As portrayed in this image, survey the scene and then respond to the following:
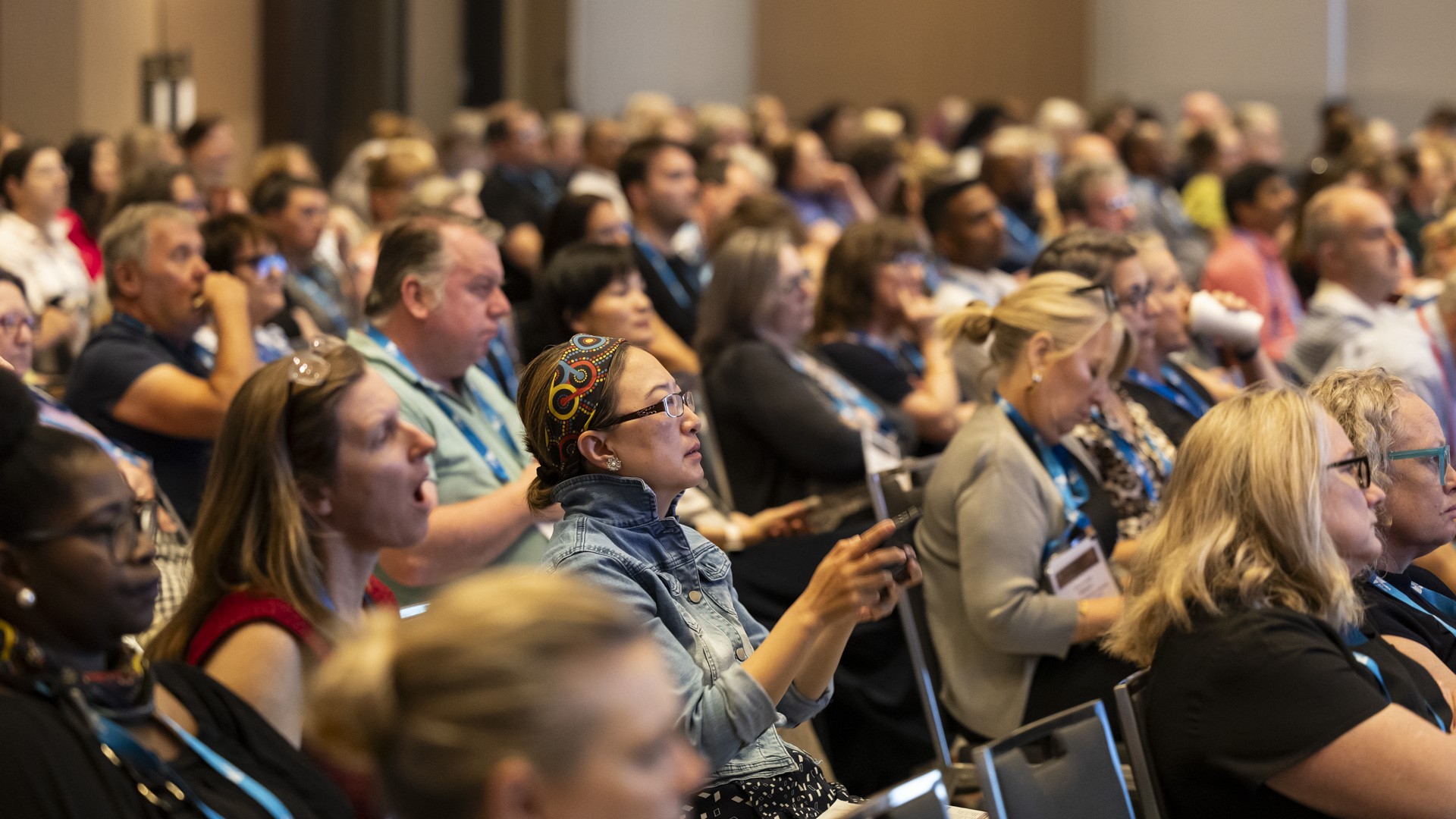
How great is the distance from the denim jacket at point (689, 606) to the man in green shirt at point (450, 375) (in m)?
0.66

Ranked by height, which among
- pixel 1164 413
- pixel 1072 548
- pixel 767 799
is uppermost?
pixel 1164 413

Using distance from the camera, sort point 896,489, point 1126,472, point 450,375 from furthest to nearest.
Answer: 1. point 1126,472
2. point 896,489
3. point 450,375

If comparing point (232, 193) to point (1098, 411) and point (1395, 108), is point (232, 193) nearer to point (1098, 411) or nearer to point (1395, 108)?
point (1098, 411)

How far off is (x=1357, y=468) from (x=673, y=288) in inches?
132

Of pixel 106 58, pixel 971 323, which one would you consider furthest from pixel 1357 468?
pixel 106 58

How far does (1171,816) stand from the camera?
2.17 m

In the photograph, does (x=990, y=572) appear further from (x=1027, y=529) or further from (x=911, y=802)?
(x=911, y=802)

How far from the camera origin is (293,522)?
2.12 meters

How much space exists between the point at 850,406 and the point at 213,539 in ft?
7.70

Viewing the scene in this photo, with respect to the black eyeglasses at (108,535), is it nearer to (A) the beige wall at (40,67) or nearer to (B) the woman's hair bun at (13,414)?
(B) the woman's hair bun at (13,414)

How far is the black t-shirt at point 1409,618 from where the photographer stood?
97.3 inches

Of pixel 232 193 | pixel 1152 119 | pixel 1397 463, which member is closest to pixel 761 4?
pixel 1152 119

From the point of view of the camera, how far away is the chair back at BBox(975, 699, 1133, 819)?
194 centimetres

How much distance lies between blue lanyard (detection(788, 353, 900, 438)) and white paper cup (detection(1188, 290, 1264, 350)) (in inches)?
34.8
